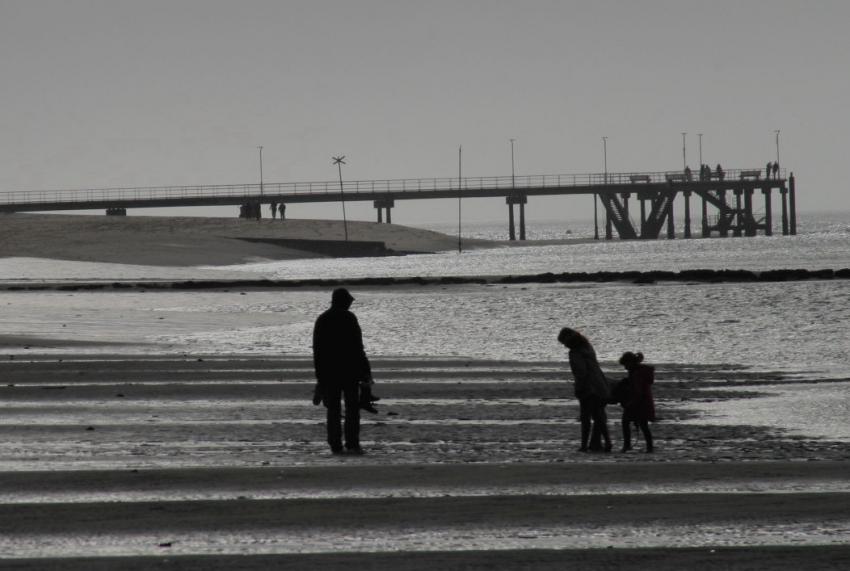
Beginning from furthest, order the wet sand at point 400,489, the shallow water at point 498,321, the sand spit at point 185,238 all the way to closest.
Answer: the sand spit at point 185,238 < the shallow water at point 498,321 < the wet sand at point 400,489

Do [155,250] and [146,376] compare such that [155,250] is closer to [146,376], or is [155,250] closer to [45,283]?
[45,283]

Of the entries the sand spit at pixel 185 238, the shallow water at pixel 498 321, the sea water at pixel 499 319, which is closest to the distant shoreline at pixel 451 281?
the sea water at pixel 499 319

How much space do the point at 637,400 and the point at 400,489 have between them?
9.49ft

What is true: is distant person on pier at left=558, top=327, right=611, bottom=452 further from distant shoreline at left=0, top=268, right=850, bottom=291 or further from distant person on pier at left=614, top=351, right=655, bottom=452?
distant shoreline at left=0, top=268, right=850, bottom=291

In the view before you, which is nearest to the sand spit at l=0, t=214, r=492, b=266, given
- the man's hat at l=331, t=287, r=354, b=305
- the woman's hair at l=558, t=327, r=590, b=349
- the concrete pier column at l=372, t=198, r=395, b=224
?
the concrete pier column at l=372, t=198, r=395, b=224

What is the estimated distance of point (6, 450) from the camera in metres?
11.8

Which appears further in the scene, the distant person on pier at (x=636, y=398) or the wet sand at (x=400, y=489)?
the distant person on pier at (x=636, y=398)

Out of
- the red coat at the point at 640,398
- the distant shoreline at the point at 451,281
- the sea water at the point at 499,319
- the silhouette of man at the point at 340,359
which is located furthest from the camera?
the distant shoreline at the point at 451,281

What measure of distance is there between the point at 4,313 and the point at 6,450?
21625 mm

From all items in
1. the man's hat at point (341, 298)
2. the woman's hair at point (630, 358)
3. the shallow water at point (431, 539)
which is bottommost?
the shallow water at point (431, 539)

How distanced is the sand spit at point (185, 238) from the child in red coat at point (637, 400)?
61.1 meters

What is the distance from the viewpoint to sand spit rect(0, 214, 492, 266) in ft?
260

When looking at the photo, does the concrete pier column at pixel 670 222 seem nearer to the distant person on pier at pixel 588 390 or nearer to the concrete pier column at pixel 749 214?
the concrete pier column at pixel 749 214

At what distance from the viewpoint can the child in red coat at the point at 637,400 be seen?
478 inches
